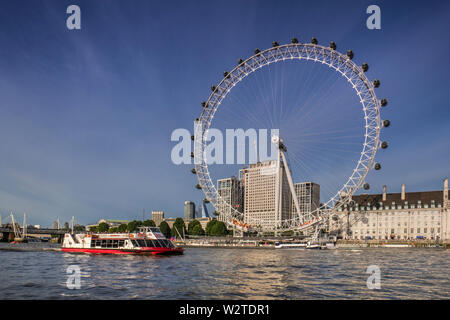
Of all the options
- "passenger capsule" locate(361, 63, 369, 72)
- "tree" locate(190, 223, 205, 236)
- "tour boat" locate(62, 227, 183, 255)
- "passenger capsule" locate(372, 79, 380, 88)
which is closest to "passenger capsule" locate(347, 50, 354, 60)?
"passenger capsule" locate(361, 63, 369, 72)

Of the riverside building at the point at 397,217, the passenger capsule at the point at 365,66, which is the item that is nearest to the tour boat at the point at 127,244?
the passenger capsule at the point at 365,66

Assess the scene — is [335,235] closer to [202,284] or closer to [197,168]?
[197,168]

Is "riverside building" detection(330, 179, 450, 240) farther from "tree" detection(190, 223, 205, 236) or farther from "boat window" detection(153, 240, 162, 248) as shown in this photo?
"boat window" detection(153, 240, 162, 248)

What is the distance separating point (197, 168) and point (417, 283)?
60.6 metres

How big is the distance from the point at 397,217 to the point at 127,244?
103m

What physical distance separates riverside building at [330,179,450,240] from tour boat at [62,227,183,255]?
3415 inches

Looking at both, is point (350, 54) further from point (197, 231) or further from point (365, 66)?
point (197, 231)

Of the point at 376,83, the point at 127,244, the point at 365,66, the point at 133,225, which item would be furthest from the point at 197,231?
the point at 365,66

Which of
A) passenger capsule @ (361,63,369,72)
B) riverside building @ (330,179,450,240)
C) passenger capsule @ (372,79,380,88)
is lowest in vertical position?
riverside building @ (330,179,450,240)

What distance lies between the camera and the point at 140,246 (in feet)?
204

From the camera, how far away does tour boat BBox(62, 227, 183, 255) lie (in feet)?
202

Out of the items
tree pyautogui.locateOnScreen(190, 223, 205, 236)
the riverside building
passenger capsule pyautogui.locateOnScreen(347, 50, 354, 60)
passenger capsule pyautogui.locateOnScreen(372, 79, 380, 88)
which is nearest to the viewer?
passenger capsule pyautogui.locateOnScreen(372, 79, 380, 88)

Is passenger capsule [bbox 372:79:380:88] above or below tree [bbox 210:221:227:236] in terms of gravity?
above
